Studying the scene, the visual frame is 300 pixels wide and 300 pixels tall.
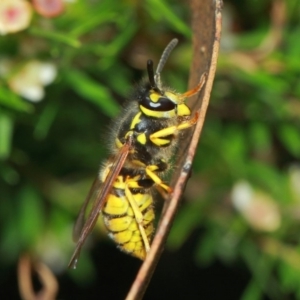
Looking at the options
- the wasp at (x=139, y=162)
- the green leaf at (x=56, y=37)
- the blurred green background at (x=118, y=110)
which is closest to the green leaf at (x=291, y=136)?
the blurred green background at (x=118, y=110)

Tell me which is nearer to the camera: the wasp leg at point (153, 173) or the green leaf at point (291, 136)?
the wasp leg at point (153, 173)

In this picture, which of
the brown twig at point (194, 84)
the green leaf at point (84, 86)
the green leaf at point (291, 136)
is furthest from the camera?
the green leaf at point (291, 136)

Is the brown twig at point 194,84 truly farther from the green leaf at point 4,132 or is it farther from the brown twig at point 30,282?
the brown twig at point 30,282

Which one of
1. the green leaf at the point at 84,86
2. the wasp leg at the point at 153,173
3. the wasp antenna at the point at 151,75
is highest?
the wasp antenna at the point at 151,75

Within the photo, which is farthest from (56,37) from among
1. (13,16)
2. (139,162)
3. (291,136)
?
(291,136)

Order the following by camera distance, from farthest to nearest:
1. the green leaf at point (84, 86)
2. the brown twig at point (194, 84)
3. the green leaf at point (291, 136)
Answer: the green leaf at point (291, 136) < the green leaf at point (84, 86) < the brown twig at point (194, 84)

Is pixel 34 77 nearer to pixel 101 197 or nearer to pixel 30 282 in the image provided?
pixel 101 197

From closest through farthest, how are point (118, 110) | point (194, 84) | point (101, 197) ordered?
1. point (194, 84)
2. point (101, 197)
3. point (118, 110)
